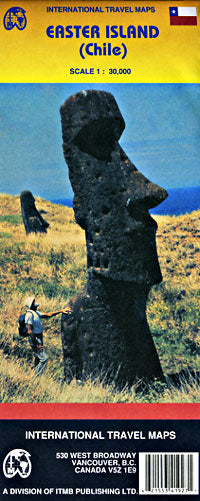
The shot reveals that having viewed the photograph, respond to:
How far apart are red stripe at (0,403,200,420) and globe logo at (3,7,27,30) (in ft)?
12.0

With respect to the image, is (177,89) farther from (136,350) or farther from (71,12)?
(136,350)

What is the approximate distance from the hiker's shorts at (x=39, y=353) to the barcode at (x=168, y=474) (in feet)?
4.37

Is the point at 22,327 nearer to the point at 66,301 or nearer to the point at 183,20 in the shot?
the point at 66,301

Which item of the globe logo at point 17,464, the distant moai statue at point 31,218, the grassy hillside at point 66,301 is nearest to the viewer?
the globe logo at point 17,464

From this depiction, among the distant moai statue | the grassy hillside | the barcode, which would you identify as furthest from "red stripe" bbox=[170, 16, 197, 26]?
the distant moai statue

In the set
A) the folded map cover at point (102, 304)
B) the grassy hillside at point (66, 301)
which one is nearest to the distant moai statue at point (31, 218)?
the grassy hillside at point (66, 301)

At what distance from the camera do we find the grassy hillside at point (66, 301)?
4898mm

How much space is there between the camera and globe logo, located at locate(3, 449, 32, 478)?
4.46 metres

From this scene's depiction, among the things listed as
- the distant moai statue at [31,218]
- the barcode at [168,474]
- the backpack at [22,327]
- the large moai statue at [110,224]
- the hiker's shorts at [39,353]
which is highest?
the distant moai statue at [31,218]

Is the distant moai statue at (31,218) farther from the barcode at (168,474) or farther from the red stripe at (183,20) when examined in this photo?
the barcode at (168,474)

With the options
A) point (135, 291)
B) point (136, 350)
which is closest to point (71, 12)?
point (135, 291)

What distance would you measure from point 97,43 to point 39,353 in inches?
122

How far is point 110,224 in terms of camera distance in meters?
4.65

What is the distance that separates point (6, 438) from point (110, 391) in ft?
3.39
